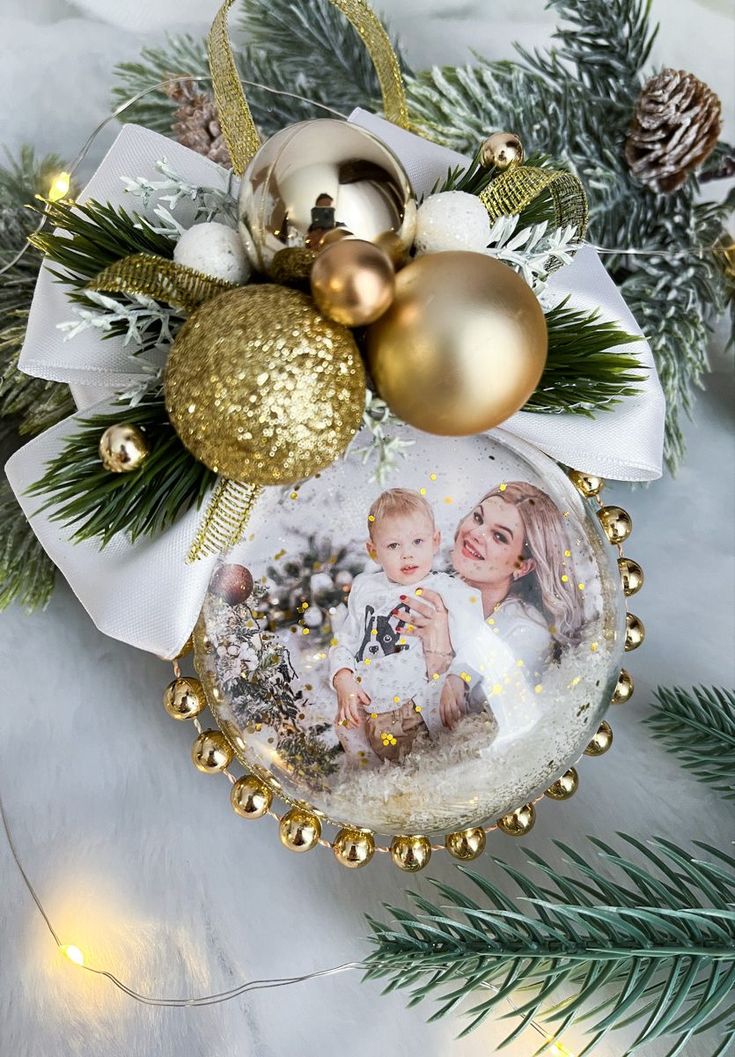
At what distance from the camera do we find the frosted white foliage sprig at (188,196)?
1.66 feet

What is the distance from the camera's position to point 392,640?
0.46 meters

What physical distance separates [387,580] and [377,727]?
75mm

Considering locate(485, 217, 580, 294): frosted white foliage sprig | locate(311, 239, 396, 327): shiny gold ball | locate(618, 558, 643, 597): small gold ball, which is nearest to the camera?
locate(311, 239, 396, 327): shiny gold ball

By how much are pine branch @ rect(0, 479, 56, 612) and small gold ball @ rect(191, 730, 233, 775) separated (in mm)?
163

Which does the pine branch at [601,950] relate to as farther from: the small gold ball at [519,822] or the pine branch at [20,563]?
the pine branch at [20,563]

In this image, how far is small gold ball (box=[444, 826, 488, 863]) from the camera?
535 mm

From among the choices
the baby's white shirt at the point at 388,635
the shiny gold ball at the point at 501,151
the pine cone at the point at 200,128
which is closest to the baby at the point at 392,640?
the baby's white shirt at the point at 388,635

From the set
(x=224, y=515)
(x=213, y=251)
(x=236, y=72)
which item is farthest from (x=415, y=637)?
(x=236, y=72)

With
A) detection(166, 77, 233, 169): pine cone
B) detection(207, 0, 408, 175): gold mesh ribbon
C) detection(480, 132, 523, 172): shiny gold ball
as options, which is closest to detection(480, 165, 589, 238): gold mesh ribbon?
detection(480, 132, 523, 172): shiny gold ball

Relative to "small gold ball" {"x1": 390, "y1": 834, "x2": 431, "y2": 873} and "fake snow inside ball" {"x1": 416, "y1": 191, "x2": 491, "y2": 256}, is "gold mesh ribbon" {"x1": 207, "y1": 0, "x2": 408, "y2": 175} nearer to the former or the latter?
"fake snow inside ball" {"x1": 416, "y1": 191, "x2": 491, "y2": 256}

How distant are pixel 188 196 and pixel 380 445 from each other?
186mm

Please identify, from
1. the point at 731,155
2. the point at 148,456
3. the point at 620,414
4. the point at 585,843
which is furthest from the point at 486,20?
the point at 585,843

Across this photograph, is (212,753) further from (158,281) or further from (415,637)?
(158,281)

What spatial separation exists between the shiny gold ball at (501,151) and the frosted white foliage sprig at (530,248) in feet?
0.11
